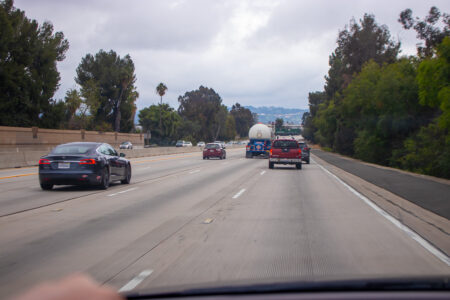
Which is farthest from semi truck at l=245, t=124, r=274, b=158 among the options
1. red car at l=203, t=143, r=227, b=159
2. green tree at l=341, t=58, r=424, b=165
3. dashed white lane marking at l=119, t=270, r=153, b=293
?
dashed white lane marking at l=119, t=270, r=153, b=293

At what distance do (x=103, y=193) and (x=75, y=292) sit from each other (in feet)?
46.7

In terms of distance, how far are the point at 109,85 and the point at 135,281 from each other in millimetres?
83986

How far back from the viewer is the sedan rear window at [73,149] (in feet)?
53.2

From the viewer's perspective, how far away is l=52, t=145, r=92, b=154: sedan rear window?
53.2ft

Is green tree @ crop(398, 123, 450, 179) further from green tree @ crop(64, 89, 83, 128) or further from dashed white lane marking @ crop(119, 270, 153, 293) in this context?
green tree @ crop(64, 89, 83, 128)

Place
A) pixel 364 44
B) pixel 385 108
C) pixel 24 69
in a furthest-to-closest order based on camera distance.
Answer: pixel 364 44
pixel 24 69
pixel 385 108

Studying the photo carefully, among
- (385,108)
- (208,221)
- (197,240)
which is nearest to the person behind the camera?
(197,240)

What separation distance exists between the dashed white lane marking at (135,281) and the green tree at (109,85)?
266ft

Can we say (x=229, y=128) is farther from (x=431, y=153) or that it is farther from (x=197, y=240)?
(x=197, y=240)

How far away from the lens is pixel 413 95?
42.4m

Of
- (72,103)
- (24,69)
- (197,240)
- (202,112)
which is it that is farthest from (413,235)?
(202,112)

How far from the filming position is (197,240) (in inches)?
334

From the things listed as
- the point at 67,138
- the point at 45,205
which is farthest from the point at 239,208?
the point at 67,138

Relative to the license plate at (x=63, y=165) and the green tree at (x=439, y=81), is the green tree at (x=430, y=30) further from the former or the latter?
the license plate at (x=63, y=165)
